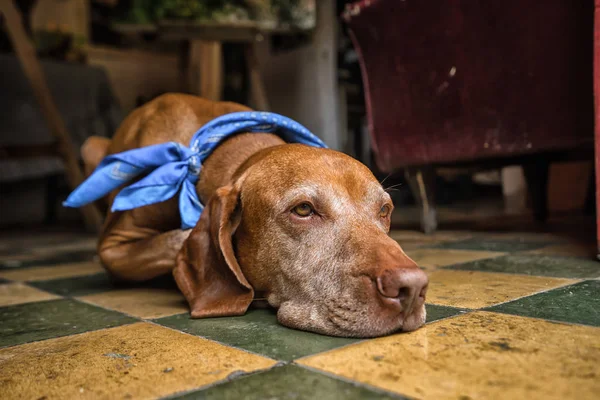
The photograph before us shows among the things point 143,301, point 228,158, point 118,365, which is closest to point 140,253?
point 143,301

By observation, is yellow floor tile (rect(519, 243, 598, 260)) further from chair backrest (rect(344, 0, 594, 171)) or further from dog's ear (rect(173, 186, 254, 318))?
dog's ear (rect(173, 186, 254, 318))

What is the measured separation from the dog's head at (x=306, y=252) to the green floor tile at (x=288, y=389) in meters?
0.30

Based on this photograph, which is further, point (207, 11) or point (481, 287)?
point (207, 11)

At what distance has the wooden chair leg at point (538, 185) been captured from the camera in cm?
412

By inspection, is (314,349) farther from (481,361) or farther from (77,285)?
(77,285)

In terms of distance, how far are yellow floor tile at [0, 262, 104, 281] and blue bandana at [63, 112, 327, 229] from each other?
2.40ft

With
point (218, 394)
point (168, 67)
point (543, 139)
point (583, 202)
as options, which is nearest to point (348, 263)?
point (218, 394)

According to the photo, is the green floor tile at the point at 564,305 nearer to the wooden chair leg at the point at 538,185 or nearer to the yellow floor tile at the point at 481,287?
the yellow floor tile at the point at 481,287

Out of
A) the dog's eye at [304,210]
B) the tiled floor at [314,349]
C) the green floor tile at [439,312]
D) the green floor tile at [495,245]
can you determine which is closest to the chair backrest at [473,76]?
the green floor tile at [495,245]

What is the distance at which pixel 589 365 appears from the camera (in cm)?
106

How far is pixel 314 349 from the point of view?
1289 millimetres

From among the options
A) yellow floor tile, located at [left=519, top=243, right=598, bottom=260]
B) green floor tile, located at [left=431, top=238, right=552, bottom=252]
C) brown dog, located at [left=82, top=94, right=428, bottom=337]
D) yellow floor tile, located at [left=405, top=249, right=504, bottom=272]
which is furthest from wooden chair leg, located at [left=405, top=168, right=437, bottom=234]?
brown dog, located at [left=82, top=94, right=428, bottom=337]

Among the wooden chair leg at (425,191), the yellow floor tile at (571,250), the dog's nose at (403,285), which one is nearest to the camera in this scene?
the dog's nose at (403,285)

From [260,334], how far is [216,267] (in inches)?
14.6
